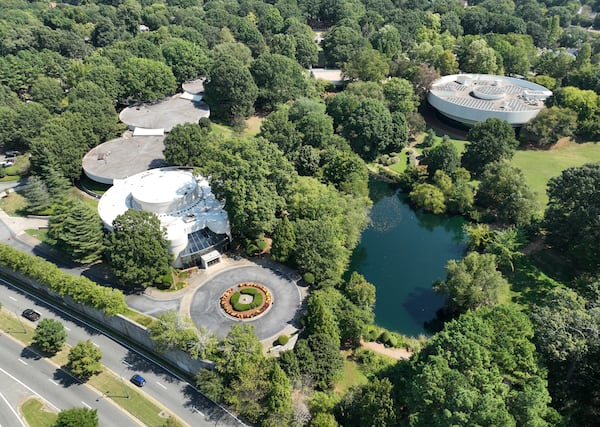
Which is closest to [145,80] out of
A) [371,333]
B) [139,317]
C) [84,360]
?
[139,317]

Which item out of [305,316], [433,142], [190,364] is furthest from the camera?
[433,142]

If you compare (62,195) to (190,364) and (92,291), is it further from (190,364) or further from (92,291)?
(190,364)

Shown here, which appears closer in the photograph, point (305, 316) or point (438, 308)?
point (305, 316)

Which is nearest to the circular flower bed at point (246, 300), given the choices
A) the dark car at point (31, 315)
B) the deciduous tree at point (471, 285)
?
the deciduous tree at point (471, 285)

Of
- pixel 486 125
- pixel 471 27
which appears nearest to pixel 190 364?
pixel 486 125

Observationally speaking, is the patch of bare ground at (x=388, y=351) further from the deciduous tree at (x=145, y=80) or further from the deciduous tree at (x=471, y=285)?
the deciduous tree at (x=145, y=80)

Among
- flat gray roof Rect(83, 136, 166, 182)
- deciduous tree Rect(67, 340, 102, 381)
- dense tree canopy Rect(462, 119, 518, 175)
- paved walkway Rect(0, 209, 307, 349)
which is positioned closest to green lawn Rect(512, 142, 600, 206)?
dense tree canopy Rect(462, 119, 518, 175)

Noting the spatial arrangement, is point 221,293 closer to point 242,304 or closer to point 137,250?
point 242,304

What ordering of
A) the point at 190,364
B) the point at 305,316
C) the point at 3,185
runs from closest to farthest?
the point at 190,364 → the point at 305,316 → the point at 3,185
